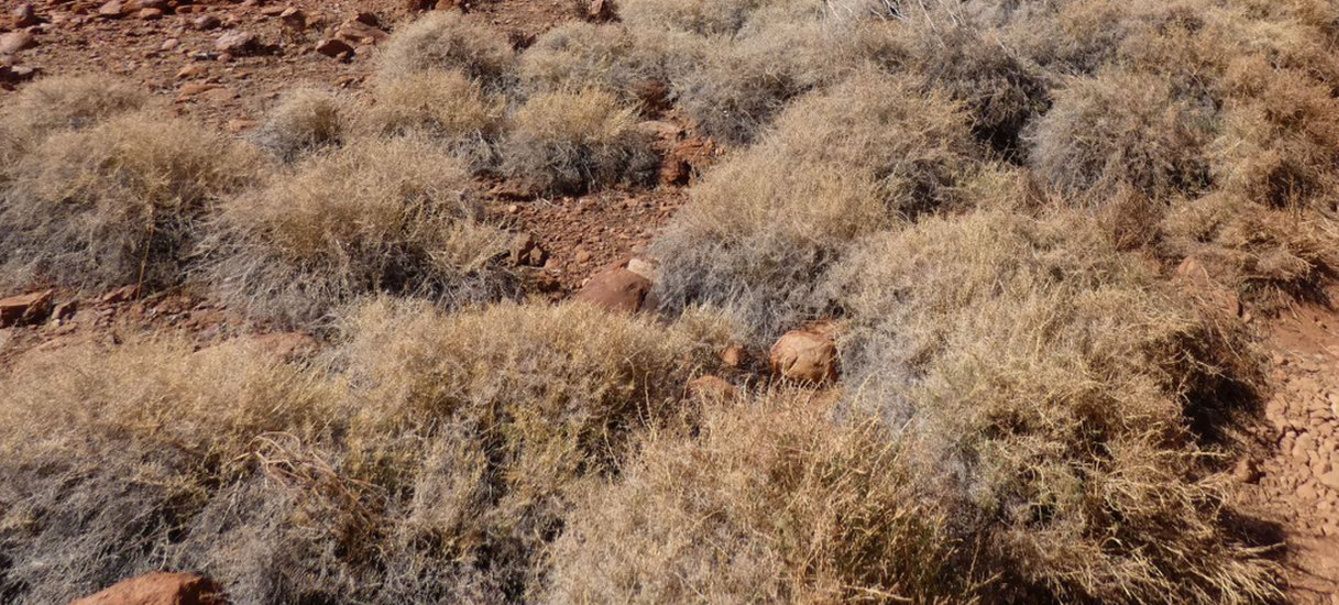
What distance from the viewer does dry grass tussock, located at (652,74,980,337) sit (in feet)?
12.6

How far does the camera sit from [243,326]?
3514 mm

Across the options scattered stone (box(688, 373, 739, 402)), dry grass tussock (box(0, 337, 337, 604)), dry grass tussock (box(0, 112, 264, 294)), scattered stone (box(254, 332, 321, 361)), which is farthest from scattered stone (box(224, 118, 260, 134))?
scattered stone (box(688, 373, 739, 402))

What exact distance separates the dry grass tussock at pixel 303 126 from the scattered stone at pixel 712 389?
2834 mm

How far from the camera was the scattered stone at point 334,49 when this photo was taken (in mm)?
5945

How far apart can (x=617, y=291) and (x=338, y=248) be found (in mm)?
1337

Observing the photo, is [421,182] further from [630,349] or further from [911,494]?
[911,494]

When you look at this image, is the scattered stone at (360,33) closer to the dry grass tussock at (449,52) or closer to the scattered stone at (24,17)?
the dry grass tussock at (449,52)

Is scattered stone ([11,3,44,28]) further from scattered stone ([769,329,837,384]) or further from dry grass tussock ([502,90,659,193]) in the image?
scattered stone ([769,329,837,384])

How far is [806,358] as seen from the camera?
339 centimetres

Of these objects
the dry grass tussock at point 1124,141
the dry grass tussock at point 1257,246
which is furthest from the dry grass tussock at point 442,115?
the dry grass tussock at point 1257,246

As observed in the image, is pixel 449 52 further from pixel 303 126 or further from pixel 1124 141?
pixel 1124 141

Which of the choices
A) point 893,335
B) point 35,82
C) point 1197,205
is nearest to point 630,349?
point 893,335

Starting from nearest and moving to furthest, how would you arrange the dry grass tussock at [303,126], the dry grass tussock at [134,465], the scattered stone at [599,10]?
the dry grass tussock at [134,465], the dry grass tussock at [303,126], the scattered stone at [599,10]

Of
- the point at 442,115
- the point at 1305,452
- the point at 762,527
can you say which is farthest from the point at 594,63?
the point at 1305,452
